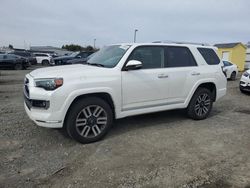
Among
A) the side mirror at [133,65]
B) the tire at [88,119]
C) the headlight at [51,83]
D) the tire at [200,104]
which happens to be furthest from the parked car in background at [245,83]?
the headlight at [51,83]

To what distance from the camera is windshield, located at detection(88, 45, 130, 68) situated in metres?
5.34

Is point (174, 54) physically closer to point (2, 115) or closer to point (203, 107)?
→ point (203, 107)

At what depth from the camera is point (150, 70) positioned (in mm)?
5520

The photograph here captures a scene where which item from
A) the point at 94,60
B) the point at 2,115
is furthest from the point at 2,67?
the point at 94,60

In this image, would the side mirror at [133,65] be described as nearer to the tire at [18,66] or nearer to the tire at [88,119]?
the tire at [88,119]

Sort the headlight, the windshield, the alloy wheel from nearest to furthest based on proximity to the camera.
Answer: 1. the headlight
2. the windshield
3. the alloy wheel

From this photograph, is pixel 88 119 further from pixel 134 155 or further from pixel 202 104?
pixel 202 104

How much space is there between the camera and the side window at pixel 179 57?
5.95m

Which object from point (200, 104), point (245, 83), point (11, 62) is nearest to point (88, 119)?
point (200, 104)

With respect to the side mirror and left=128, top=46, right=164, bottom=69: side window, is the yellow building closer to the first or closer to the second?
left=128, top=46, right=164, bottom=69: side window

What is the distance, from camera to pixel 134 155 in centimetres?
441

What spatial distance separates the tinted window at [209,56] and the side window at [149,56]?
4.37 feet

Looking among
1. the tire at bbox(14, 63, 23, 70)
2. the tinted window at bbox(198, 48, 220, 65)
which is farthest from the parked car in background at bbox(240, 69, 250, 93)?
the tire at bbox(14, 63, 23, 70)

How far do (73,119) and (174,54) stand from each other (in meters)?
2.76
